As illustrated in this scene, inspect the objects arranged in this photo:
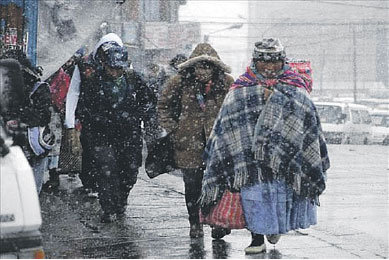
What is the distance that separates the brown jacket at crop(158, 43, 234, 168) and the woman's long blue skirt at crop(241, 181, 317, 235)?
1.05 meters

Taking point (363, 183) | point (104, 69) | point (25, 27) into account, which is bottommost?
point (363, 183)

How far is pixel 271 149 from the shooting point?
19.4 ft

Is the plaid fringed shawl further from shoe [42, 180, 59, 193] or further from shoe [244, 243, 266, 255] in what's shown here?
shoe [42, 180, 59, 193]

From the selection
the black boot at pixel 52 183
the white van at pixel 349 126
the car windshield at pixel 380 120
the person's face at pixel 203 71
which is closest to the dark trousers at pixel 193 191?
the person's face at pixel 203 71

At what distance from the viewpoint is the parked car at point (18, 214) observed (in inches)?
144

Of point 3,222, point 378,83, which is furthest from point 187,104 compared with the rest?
point 378,83

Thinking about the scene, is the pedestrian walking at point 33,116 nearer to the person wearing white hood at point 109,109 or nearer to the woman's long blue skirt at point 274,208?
the person wearing white hood at point 109,109

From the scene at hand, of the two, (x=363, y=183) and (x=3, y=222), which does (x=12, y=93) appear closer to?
(x=3, y=222)

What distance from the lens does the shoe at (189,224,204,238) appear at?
6938mm

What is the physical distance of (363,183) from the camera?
12.4 m

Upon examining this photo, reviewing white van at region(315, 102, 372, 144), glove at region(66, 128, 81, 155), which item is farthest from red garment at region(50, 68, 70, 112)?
white van at region(315, 102, 372, 144)

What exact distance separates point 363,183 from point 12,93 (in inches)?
357

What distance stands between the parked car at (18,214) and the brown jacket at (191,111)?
10.5 feet

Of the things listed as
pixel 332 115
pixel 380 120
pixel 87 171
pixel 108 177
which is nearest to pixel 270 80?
pixel 108 177
